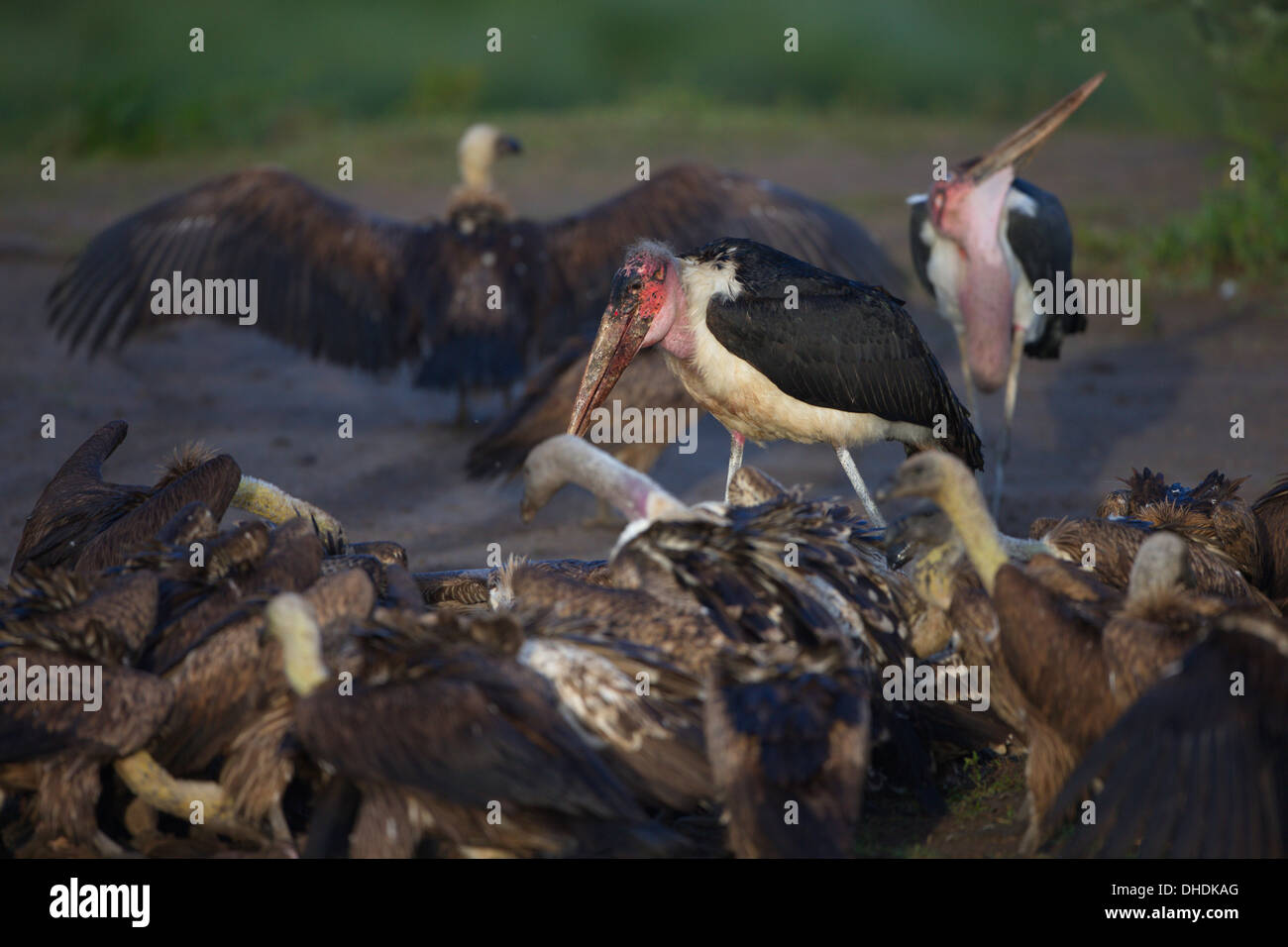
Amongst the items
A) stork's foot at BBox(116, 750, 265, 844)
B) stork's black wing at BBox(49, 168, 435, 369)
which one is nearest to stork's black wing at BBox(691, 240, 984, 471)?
stork's foot at BBox(116, 750, 265, 844)

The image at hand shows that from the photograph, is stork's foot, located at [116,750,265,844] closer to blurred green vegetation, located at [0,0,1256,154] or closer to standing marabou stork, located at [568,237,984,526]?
standing marabou stork, located at [568,237,984,526]

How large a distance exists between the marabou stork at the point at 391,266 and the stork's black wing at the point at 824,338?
2.97 m

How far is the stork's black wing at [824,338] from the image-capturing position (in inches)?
208

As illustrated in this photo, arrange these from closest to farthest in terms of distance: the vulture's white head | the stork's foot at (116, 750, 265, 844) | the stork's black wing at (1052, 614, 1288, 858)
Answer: the stork's black wing at (1052, 614, 1288, 858) < the stork's foot at (116, 750, 265, 844) < the vulture's white head

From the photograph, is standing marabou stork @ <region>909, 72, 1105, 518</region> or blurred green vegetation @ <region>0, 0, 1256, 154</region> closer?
standing marabou stork @ <region>909, 72, 1105, 518</region>

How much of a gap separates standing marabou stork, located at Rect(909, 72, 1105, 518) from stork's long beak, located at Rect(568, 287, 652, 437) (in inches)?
85.3

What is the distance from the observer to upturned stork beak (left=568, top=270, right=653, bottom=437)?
207 inches

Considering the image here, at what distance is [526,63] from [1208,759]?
60.9ft

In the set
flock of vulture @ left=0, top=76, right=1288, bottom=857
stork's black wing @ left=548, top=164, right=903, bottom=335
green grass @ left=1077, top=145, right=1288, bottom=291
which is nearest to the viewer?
flock of vulture @ left=0, top=76, right=1288, bottom=857

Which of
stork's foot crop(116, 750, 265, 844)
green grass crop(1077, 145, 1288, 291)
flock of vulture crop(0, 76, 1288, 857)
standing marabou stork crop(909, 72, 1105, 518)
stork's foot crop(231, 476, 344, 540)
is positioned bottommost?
stork's foot crop(116, 750, 265, 844)

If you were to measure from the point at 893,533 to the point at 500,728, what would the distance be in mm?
1442

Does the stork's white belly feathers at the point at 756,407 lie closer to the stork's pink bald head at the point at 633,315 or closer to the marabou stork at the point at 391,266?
the stork's pink bald head at the point at 633,315

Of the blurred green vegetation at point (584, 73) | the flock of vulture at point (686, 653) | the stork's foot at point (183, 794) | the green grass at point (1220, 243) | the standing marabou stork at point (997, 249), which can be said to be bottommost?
the stork's foot at point (183, 794)

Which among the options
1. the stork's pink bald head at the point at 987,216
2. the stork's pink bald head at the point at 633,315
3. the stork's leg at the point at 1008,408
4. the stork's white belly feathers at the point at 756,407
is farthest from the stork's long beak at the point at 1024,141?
the stork's pink bald head at the point at 633,315
